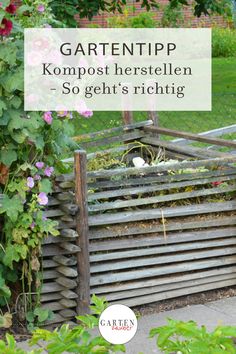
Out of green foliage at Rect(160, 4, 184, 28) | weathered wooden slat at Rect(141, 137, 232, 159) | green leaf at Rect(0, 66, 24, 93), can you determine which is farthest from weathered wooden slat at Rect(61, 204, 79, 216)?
green foliage at Rect(160, 4, 184, 28)

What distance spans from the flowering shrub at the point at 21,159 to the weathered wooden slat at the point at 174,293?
625mm

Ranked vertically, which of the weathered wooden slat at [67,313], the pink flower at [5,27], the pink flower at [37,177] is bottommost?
the weathered wooden slat at [67,313]

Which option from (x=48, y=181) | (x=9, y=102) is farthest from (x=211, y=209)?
(x=9, y=102)

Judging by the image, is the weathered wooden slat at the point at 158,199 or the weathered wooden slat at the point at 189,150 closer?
the weathered wooden slat at the point at 158,199

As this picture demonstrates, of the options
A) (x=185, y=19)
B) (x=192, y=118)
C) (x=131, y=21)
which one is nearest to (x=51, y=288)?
(x=192, y=118)

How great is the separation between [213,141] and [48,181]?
1.42m

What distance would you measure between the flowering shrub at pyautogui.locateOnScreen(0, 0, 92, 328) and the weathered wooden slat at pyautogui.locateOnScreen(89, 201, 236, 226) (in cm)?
32

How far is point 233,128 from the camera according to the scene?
20.5 ft

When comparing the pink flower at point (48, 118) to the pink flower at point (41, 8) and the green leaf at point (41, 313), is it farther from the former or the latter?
the green leaf at point (41, 313)

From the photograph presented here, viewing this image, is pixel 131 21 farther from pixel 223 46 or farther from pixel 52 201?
pixel 52 201

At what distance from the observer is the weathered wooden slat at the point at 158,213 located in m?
4.45

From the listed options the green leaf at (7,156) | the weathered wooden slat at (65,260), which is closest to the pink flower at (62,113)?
the green leaf at (7,156)

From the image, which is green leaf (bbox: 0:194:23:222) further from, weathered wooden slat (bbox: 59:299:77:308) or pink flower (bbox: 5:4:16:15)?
pink flower (bbox: 5:4:16:15)

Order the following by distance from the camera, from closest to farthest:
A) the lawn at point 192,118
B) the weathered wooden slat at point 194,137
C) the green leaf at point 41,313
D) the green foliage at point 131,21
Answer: the green leaf at point 41,313, the weathered wooden slat at point 194,137, the lawn at point 192,118, the green foliage at point 131,21
